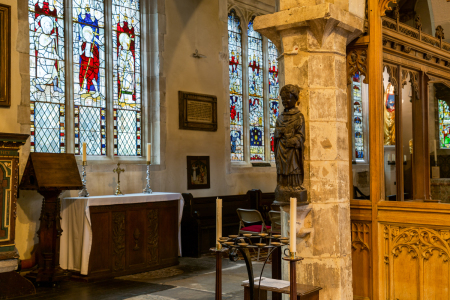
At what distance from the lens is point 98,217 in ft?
19.5

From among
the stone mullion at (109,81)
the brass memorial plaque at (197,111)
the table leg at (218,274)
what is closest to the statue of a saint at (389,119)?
the brass memorial plaque at (197,111)

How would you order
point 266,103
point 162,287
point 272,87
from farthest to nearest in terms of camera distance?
point 272,87 → point 266,103 → point 162,287

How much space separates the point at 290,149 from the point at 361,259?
1.09 metres

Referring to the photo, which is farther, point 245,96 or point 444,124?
point 444,124

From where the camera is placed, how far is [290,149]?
11.6 feet

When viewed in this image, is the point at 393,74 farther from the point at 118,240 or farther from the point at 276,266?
the point at 118,240

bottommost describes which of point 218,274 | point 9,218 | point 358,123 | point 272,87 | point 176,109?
point 218,274

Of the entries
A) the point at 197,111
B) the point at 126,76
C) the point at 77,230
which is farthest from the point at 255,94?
the point at 77,230

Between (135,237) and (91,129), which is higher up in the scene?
(91,129)

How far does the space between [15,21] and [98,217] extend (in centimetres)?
255

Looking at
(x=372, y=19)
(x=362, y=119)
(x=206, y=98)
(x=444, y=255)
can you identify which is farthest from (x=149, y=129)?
(x=362, y=119)

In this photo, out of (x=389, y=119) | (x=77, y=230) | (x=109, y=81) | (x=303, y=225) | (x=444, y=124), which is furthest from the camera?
(x=389, y=119)

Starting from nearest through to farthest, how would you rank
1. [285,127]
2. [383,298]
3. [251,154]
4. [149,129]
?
[285,127]
[383,298]
[149,129]
[251,154]

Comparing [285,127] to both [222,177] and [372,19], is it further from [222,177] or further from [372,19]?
[222,177]
